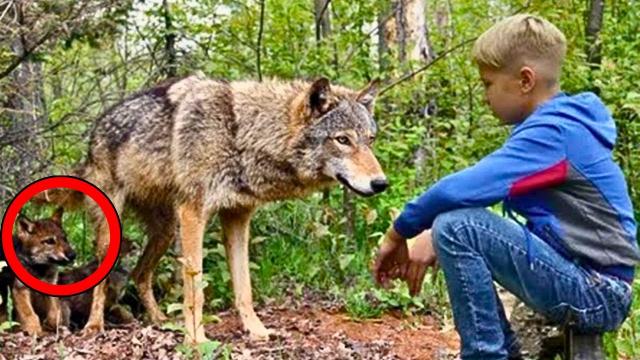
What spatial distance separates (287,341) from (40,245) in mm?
1897

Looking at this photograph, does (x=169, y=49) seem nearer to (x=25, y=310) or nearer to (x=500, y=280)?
(x=25, y=310)

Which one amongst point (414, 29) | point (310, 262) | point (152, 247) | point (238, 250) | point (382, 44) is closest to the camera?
point (238, 250)

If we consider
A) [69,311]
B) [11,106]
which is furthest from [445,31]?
[69,311]

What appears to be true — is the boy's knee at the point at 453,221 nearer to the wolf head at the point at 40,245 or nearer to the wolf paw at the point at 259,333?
the wolf paw at the point at 259,333

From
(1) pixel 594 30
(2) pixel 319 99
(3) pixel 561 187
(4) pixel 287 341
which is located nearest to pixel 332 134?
(2) pixel 319 99

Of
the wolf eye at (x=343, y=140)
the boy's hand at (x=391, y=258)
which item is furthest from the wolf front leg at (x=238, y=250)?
the boy's hand at (x=391, y=258)

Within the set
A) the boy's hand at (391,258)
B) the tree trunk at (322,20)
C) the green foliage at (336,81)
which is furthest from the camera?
the tree trunk at (322,20)

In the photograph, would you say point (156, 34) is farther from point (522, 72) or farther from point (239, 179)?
point (522, 72)

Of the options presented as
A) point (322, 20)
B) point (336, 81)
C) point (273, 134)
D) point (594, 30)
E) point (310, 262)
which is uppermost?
point (322, 20)

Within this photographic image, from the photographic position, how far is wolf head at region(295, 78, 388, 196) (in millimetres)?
6000

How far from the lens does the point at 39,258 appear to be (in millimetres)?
6406

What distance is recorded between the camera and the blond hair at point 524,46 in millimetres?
3766

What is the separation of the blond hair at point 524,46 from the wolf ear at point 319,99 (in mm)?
2285

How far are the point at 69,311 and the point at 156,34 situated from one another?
9.42ft
